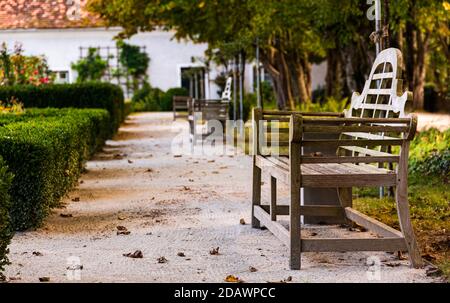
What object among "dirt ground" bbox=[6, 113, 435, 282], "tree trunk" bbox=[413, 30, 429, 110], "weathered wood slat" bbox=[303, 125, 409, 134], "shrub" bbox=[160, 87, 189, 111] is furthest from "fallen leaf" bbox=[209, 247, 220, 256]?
"shrub" bbox=[160, 87, 189, 111]

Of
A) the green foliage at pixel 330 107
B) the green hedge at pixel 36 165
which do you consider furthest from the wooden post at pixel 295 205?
the green foliage at pixel 330 107

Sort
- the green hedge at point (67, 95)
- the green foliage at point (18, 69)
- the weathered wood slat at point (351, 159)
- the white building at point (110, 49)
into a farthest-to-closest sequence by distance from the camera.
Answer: the white building at point (110, 49) → the green foliage at point (18, 69) → the green hedge at point (67, 95) → the weathered wood slat at point (351, 159)

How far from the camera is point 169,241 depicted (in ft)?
23.5

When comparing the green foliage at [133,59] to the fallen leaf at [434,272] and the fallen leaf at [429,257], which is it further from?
the fallen leaf at [434,272]

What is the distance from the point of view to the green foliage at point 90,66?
3950 centimetres

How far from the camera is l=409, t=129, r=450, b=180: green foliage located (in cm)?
1091

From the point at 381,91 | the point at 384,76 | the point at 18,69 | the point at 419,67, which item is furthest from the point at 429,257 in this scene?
the point at 419,67

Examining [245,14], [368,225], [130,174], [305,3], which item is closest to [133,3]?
[245,14]

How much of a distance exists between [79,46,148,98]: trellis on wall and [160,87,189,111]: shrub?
2903mm

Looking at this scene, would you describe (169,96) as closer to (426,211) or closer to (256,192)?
(426,211)

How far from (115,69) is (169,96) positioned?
425cm

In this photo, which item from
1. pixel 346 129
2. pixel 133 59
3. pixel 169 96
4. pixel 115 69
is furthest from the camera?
pixel 115 69

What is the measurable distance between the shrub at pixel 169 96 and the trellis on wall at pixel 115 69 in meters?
2.90

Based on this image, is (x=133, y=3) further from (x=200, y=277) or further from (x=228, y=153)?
(x=200, y=277)
